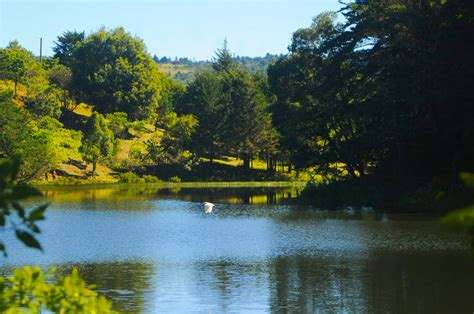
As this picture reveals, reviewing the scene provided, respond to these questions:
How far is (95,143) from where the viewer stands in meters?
79.7

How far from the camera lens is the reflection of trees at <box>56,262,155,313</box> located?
18.6 metres

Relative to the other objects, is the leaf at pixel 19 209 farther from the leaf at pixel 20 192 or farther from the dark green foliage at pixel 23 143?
the dark green foliage at pixel 23 143

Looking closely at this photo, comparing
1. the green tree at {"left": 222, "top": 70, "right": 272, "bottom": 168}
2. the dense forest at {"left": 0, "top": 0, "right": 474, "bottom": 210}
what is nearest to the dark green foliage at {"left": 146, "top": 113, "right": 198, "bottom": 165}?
the dense forest at {"left": 0, "top": 0, "right": 474, "bottom": 210}

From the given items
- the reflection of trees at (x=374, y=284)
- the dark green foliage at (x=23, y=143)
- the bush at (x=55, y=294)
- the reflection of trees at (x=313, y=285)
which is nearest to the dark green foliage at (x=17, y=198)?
the bush at (x=55, y=294)

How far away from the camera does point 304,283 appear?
70.1ft

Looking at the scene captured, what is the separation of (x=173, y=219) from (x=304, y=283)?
67.1ft

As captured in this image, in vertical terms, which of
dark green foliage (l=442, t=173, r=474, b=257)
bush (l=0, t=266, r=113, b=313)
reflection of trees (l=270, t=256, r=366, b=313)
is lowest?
reflection of trees (l=270, t=256, r=366, b=313)

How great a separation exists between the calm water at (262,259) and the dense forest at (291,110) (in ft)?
13.5

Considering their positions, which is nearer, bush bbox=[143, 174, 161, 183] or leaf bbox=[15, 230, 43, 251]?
leaf bbox=[15, 230, 43, 251]

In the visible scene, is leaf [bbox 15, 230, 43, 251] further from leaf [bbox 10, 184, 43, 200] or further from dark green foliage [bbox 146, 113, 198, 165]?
dark green foliage [bbox 146, 113, 198, 165]

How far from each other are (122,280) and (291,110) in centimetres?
4077

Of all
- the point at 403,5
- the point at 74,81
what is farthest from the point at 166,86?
the point at 403,5

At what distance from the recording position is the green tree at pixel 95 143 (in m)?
78.4

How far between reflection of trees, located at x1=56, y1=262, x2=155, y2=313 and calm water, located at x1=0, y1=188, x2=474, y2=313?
30 mm
